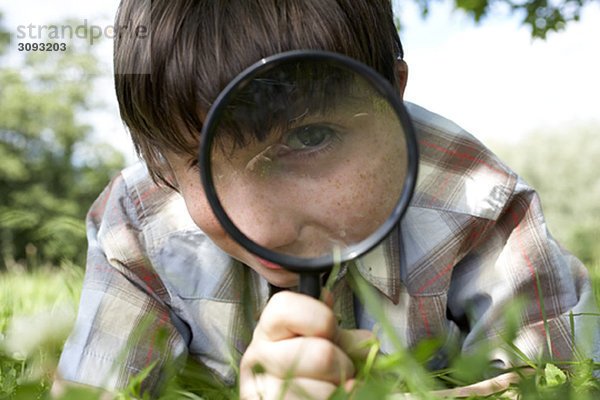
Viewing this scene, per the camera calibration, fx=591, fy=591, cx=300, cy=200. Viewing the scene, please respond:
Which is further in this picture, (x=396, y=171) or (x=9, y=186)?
(x=9, y=186)

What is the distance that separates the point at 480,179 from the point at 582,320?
1.85 feet

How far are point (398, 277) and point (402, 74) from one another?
2.22 ft

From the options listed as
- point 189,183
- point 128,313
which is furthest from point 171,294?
point 189,183

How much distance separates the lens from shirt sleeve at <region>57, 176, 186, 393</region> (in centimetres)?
189

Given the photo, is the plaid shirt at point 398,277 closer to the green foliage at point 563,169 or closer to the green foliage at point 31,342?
the green foliage at point 31,342

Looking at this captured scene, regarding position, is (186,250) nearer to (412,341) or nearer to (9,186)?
(412,341)

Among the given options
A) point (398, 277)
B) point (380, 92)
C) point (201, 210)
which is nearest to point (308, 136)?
point (380, 92)

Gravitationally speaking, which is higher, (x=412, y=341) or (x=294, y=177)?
(x=294, y=177)

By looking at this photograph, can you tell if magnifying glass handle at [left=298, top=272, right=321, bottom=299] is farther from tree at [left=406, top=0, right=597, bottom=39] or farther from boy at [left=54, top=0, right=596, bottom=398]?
tree at [left=406, top=0, right=597, bottom=39]

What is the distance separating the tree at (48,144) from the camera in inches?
811

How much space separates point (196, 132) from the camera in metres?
1.59

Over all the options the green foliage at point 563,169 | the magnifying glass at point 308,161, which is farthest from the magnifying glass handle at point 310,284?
the green foliage at point 563,169

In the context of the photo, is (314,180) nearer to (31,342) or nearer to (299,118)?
(299,118)

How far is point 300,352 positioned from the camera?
1140 mm
